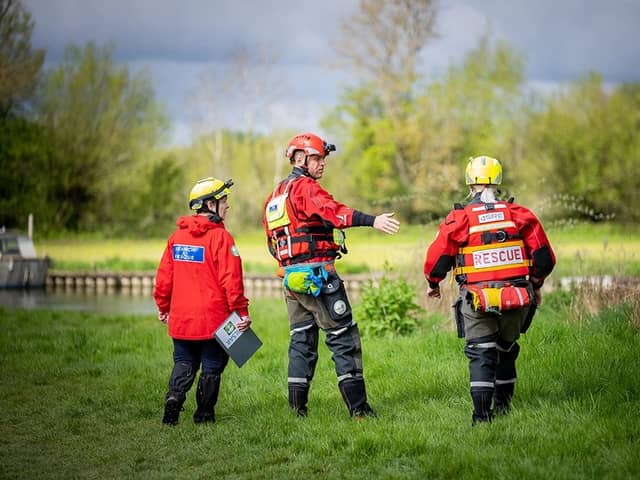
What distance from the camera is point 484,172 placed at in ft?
Answer: 21.3

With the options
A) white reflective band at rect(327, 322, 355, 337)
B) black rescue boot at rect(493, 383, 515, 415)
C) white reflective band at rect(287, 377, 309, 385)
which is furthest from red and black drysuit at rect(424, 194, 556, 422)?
white reflective band at rect(287, 377, 309, 385)

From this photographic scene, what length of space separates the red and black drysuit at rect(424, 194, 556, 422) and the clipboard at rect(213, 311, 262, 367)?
1.49 metres

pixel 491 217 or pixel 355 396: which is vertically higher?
pixel 491 217

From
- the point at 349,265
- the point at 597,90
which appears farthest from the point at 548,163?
the point at 349,265

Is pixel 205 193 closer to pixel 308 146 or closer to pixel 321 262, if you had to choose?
pixel 308 146

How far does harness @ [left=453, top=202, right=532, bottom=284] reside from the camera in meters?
6.35

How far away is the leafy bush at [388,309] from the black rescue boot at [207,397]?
461cm

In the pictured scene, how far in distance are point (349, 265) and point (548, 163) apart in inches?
838

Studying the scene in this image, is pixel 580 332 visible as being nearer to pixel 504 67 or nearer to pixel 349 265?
pixel 349 265

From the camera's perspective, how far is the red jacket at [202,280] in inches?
275

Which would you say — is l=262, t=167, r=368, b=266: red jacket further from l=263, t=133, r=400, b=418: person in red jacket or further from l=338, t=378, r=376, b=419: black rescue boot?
l=338, t=378, r=376, b=419: black rescue boot

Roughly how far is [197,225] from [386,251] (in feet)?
45.6

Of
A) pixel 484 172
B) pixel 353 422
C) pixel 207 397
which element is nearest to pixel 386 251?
pixel 207 397

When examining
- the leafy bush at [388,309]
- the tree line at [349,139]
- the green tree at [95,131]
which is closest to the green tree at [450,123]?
the tree line at [349,139]
